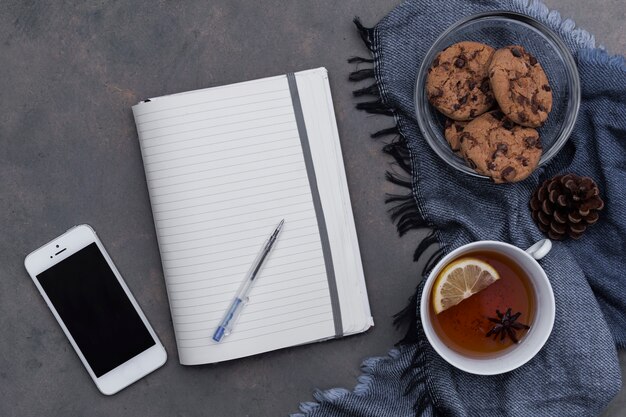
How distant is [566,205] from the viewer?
0.78m

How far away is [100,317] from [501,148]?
565 mm

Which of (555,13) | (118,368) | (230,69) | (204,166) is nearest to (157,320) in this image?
(118,368)

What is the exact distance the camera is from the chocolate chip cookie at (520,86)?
2.39 feet

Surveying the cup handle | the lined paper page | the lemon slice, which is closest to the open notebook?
the lined paper page

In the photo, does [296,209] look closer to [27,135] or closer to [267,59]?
[267,59]

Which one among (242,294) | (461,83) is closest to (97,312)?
(242,294)

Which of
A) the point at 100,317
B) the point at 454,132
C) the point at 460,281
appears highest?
the point at 454,132

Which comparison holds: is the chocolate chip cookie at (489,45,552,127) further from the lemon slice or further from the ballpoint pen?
the ballpoint pen

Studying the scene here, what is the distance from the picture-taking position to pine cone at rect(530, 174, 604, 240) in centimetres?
78

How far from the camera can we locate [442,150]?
80 cm

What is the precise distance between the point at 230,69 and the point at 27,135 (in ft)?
0.95

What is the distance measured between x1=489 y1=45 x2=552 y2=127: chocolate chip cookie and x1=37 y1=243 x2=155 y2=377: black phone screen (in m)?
0.55

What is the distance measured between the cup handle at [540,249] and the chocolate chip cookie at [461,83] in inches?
7.0

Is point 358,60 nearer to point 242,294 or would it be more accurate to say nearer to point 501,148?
point 501,148
